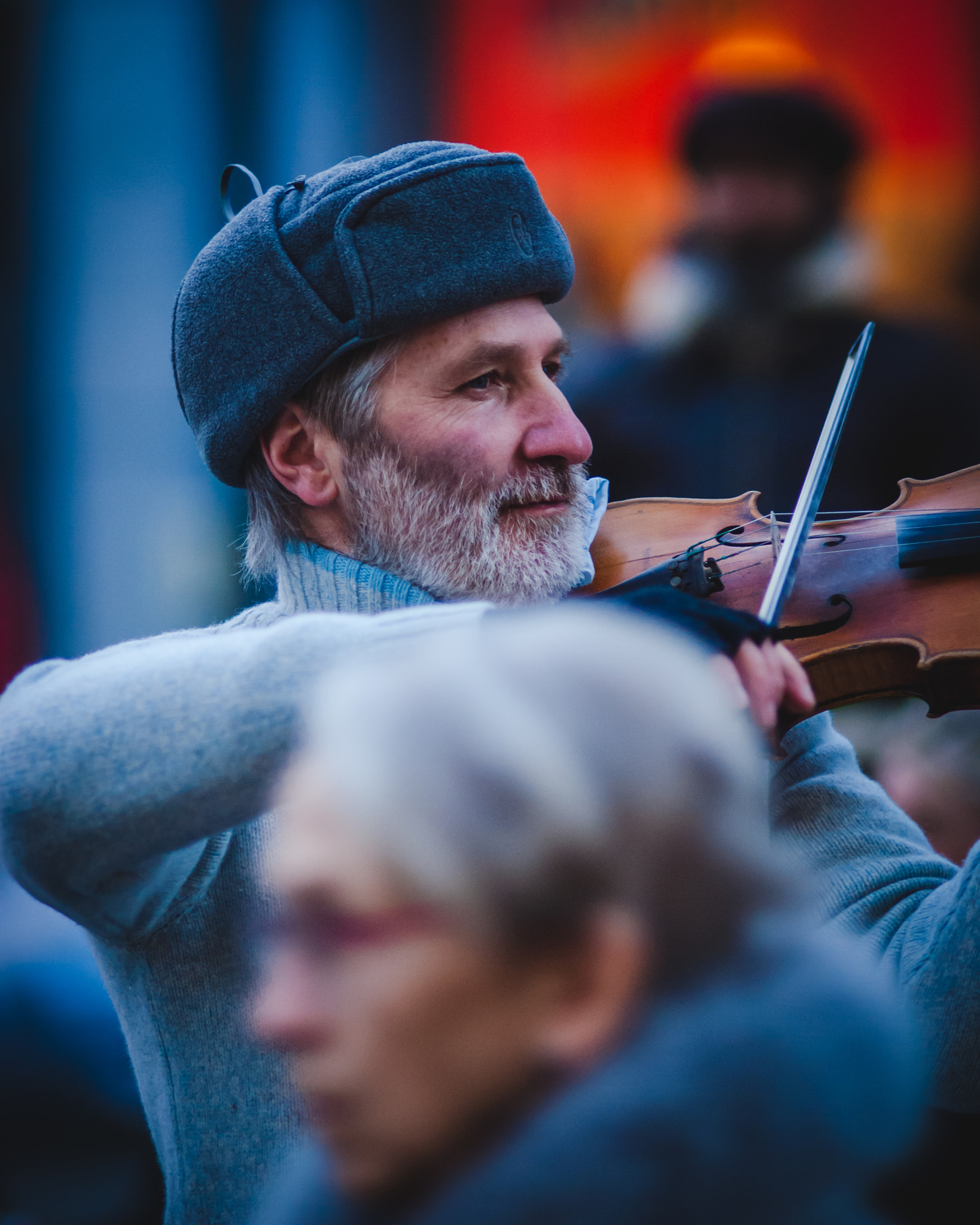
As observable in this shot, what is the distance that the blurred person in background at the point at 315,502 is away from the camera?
3.01 feet

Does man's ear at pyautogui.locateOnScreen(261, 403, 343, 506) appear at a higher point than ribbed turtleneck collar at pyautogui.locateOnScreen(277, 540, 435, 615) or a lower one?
higher

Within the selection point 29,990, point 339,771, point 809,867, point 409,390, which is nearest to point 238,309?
point 409,390

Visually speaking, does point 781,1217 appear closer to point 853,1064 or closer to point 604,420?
point 853,1064

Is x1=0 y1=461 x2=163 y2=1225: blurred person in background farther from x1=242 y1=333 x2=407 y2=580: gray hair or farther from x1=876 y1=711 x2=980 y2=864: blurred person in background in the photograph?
x1=876 y1=711 x2=980 y2=864: blurred person in background

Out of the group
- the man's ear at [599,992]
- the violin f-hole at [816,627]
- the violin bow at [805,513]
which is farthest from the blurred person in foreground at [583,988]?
the violin f-hole at [816,627]

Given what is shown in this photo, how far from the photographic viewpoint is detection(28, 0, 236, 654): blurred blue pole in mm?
3619

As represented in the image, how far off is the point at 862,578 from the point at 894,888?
359 millimetres

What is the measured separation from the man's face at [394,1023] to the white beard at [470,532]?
0.66 metres

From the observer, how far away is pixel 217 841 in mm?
1122

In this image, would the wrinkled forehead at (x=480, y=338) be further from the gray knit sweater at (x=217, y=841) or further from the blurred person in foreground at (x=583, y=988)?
the blurred person in foreground at (x=583, y=988)

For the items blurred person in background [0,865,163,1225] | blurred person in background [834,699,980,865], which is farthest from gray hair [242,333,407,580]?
blurred person in background [834,699,980,865]

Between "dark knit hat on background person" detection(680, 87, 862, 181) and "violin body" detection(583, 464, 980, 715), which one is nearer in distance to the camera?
"violin body" detection(583, 464, 980, 715)

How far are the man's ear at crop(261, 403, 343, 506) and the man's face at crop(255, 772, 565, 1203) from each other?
78cm

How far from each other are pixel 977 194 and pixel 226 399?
9.52ft
